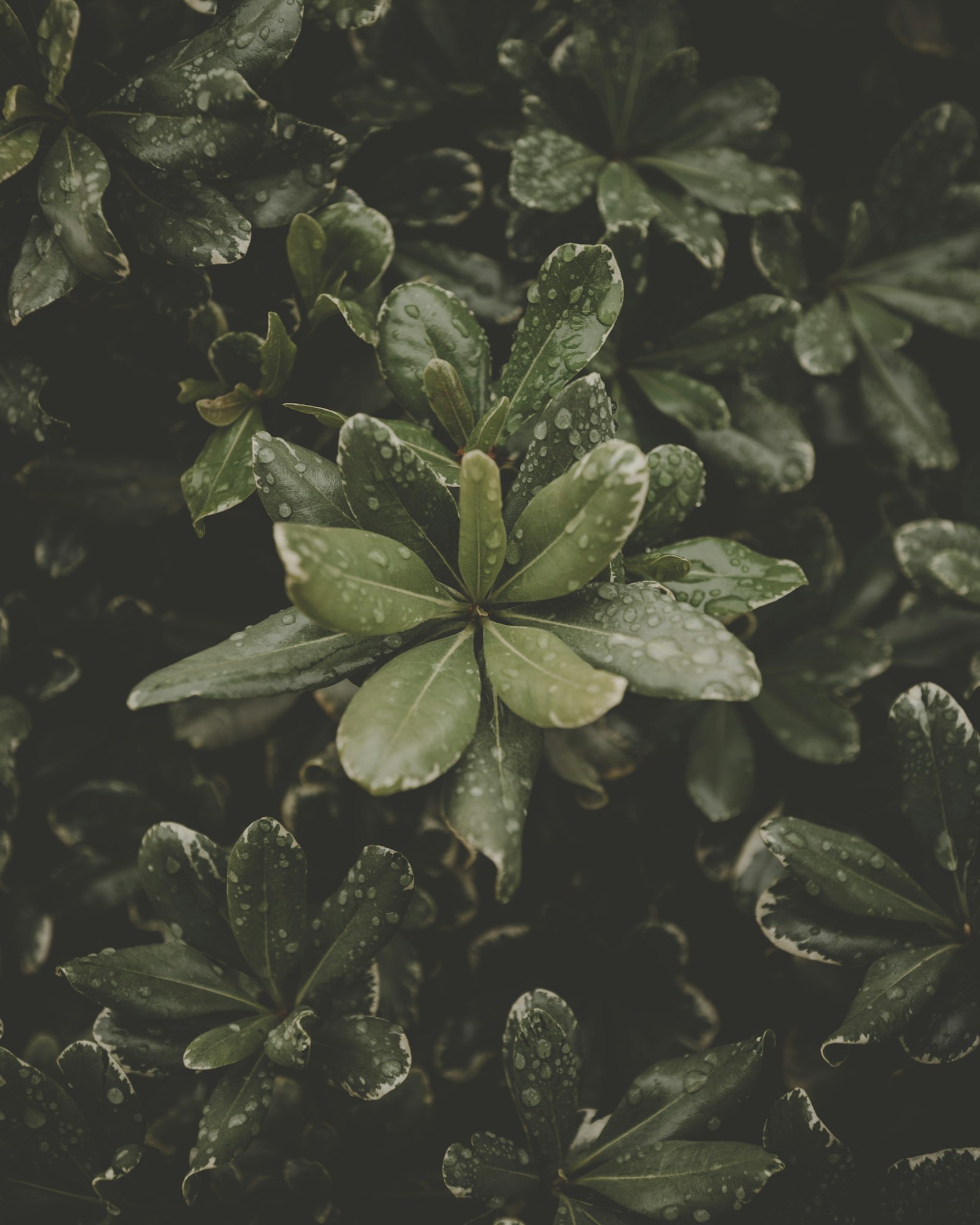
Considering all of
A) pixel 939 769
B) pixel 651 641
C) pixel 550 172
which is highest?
pixel 550 172

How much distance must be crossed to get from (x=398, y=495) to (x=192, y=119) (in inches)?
19.5

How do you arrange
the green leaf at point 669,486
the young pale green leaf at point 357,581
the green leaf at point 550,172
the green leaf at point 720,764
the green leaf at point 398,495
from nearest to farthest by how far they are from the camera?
the young pale green leaf at point 357,581, the green leaf at point 398,495, the green leaf at point 669,486, the green leaf at point 550,172, the green leaf at point 720,764

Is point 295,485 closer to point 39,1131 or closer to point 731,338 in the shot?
point 731,338

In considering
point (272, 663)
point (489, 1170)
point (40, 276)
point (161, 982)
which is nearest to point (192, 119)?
point (40, 276)

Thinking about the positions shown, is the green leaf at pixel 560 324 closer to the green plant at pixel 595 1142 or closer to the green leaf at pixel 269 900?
the green leaf at pixel 269 900

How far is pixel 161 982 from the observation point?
94 centimetres

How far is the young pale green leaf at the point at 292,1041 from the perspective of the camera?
82cm

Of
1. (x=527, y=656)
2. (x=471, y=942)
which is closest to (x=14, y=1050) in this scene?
(x=471, y=942)

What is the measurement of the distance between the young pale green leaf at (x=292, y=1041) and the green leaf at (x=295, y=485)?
1.65ft

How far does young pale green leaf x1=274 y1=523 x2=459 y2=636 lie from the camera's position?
61cm

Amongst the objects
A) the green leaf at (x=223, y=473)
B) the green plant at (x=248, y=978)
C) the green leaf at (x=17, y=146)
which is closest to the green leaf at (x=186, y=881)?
the green plant at (x=248, y=978)

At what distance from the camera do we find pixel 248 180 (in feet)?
3.26

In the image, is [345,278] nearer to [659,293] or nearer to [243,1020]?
[659,293]

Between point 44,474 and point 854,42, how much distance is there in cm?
144
